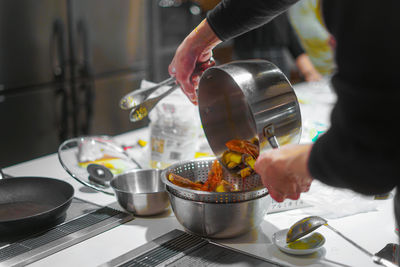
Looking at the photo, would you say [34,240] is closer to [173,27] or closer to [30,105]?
[30,105]

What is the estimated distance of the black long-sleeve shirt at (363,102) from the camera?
602 millimetres

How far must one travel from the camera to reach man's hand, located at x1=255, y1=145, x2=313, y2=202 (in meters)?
0.76

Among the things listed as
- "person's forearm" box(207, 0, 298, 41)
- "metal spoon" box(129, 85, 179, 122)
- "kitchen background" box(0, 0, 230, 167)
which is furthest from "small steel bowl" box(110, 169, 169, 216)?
"kitchen background" box(0, 0, 230, 167)

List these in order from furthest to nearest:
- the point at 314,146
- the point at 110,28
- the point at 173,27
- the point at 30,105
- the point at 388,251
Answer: the point at 173,27, the point at 110,28, the point at 30,105, the point at 388,251, the point at 314,146

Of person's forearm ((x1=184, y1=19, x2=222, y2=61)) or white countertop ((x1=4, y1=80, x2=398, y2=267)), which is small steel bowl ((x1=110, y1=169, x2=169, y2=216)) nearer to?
white countertop ((x1=4, y1=80, x2=398, y2=267))

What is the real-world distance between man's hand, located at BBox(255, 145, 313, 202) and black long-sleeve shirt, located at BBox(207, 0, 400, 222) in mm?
38

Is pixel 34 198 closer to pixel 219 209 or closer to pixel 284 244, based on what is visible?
pixel 219 209

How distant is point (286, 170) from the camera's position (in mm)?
798

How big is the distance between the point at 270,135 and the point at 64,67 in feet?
6.80

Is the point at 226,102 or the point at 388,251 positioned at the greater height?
the point at 226,102

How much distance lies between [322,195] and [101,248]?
0.58 m

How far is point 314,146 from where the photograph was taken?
0.73 meters

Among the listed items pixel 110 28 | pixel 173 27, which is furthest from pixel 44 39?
pixel 173 27

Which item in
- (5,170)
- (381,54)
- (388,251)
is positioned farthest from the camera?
(5,170)
